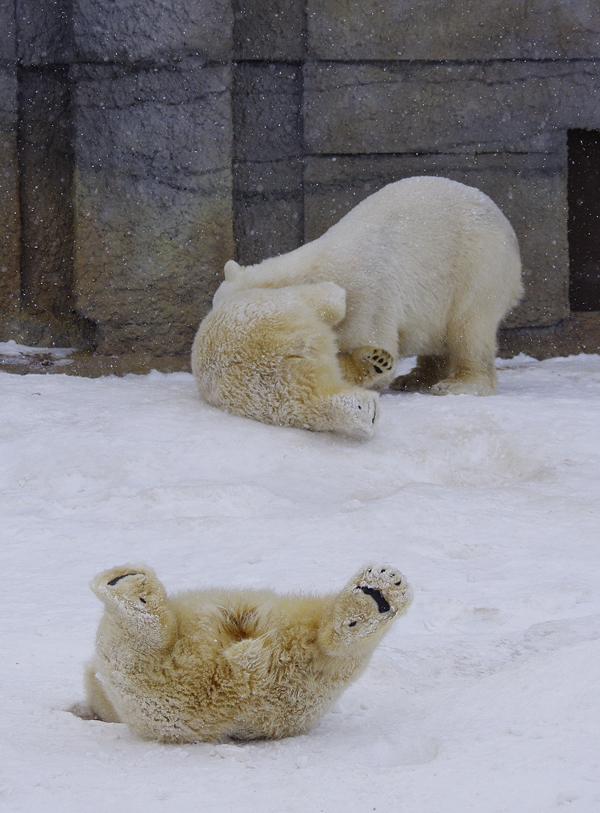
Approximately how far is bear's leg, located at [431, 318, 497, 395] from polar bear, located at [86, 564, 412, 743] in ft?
12.2

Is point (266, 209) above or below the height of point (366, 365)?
above

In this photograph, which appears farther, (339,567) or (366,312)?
(366,312)

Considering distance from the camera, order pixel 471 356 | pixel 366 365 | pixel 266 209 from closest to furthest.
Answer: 1. pixel 366 365
2. pixel 471 356
3. pixel 266 209

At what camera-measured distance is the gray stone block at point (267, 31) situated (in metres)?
6.51

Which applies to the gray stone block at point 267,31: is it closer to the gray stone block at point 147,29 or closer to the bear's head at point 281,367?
the gray stone block at point 147,29

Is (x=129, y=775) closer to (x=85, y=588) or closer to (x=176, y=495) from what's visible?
(x=85, y=588)

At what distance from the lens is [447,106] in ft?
21.8

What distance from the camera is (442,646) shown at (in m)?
2.10

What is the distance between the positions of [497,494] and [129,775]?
2.05m

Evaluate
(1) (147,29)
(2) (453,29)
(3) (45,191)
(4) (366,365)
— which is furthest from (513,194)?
(3) (45,191)

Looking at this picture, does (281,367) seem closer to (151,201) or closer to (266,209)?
(151,201)

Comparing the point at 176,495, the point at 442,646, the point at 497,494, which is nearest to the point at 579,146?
the point at 497,494

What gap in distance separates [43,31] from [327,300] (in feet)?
12.1

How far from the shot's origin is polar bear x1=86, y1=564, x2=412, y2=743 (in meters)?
1.52
